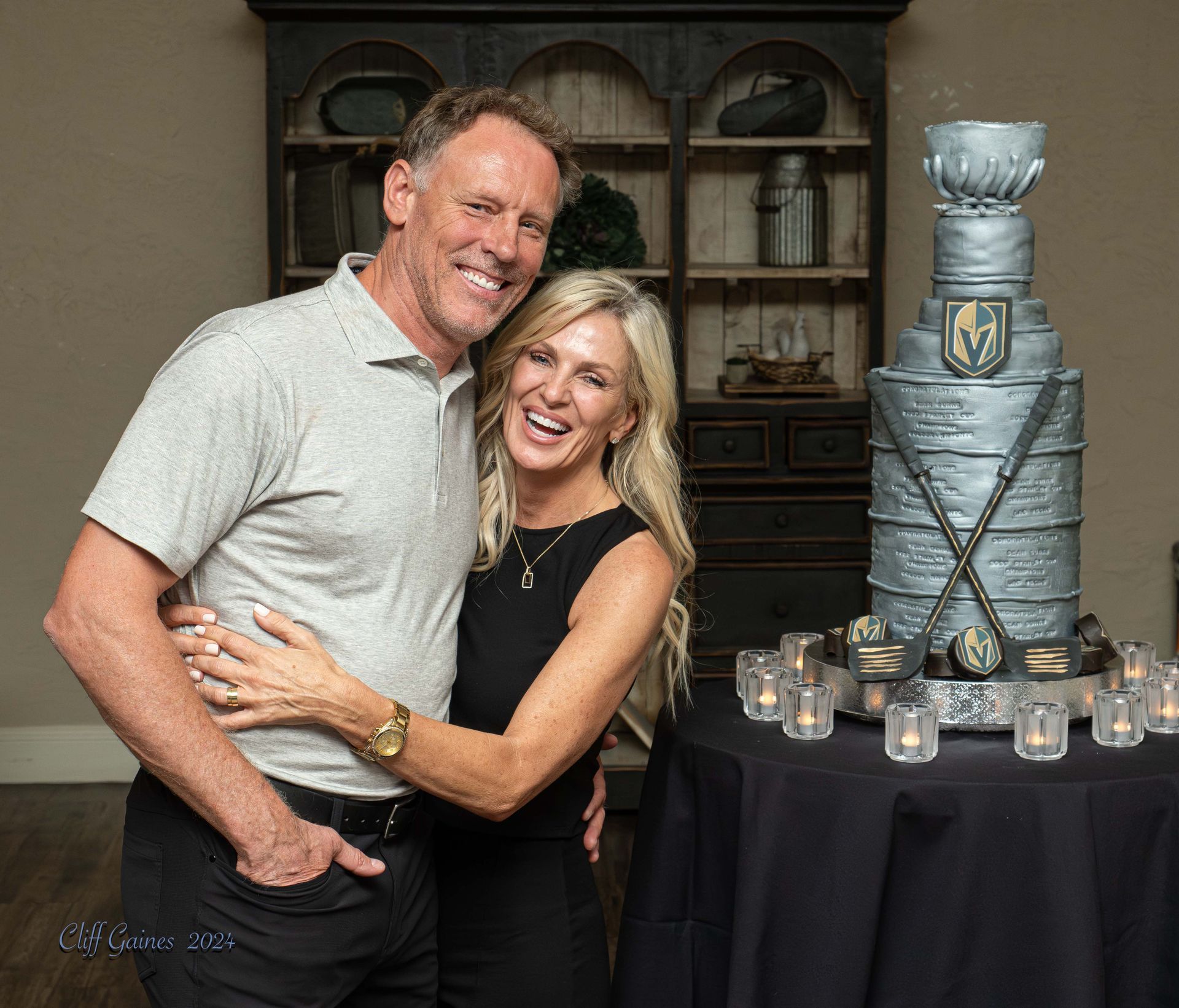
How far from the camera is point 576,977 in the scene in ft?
5.59

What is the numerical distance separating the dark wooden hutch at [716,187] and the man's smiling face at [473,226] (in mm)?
1811

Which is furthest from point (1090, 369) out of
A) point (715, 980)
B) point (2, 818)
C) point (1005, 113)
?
point (2, 818)

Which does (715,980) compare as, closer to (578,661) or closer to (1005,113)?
(578,661)

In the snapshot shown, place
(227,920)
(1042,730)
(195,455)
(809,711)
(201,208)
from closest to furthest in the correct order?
(195,455)
(227,920)
(1042,730)
(809,711)
(201,208)

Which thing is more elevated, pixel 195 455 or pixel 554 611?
pixel 195 455

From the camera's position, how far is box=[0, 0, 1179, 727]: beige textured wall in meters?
3.86

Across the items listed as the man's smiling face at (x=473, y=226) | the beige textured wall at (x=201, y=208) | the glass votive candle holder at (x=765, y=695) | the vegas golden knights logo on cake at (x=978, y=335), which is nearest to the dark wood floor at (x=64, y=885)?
the beige textured wall at (x=201, y=208)

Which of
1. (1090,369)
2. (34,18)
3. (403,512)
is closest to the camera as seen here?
(403,512)

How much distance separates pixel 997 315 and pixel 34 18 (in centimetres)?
328

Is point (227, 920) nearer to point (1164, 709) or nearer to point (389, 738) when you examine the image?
point (389, 738)

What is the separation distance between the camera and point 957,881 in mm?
1529

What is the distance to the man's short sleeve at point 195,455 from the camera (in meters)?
1.29

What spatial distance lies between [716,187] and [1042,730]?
2.70 metres

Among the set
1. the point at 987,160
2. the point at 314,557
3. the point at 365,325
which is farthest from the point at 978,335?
the point at 314,557
